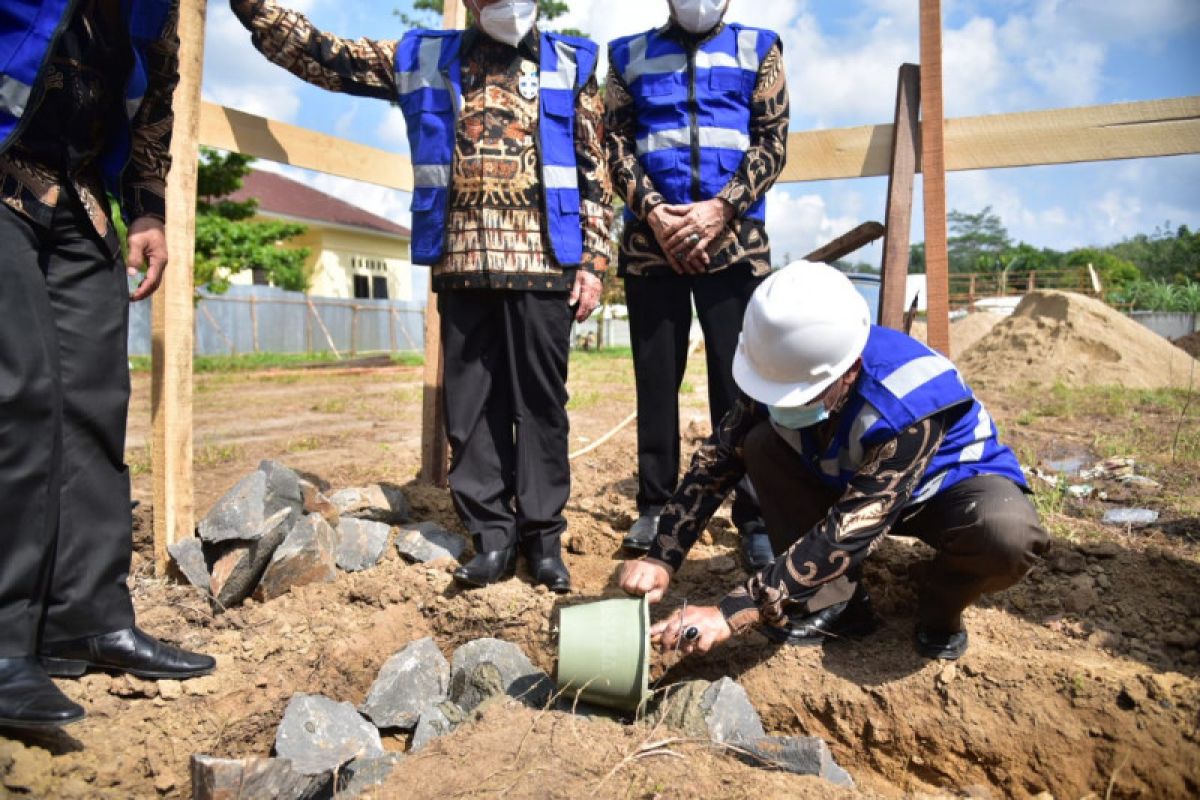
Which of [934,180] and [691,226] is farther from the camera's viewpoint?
[934,180]

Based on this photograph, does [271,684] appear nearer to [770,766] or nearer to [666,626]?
[666,626]

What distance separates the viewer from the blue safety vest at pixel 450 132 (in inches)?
109

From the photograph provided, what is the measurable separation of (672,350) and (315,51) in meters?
1.65

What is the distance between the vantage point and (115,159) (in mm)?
2277

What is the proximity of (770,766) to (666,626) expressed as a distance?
0.40 meters

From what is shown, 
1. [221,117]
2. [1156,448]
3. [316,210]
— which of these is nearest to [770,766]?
[221,117]

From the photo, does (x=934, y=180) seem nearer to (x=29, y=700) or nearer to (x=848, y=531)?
(x=848, y=531)

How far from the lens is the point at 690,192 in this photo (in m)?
2.94

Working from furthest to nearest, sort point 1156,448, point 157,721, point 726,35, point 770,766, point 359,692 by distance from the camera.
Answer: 1. point 1156,448
2. point 726,35
3. point 359,692
4. point 157,721
5. point 770,766

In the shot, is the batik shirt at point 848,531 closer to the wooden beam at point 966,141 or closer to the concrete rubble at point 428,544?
the concrete rubble at point 428,544

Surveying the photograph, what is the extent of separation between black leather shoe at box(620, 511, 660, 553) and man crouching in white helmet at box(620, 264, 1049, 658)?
2.08ft

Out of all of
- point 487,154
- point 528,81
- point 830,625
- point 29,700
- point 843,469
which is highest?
point 528,81

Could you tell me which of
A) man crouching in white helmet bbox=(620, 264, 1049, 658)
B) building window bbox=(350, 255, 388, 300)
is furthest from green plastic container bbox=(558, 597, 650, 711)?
building window bbox=(350, 255, 388, 300)

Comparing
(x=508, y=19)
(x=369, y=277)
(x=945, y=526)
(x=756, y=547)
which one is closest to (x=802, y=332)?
(x=945, y=526)
